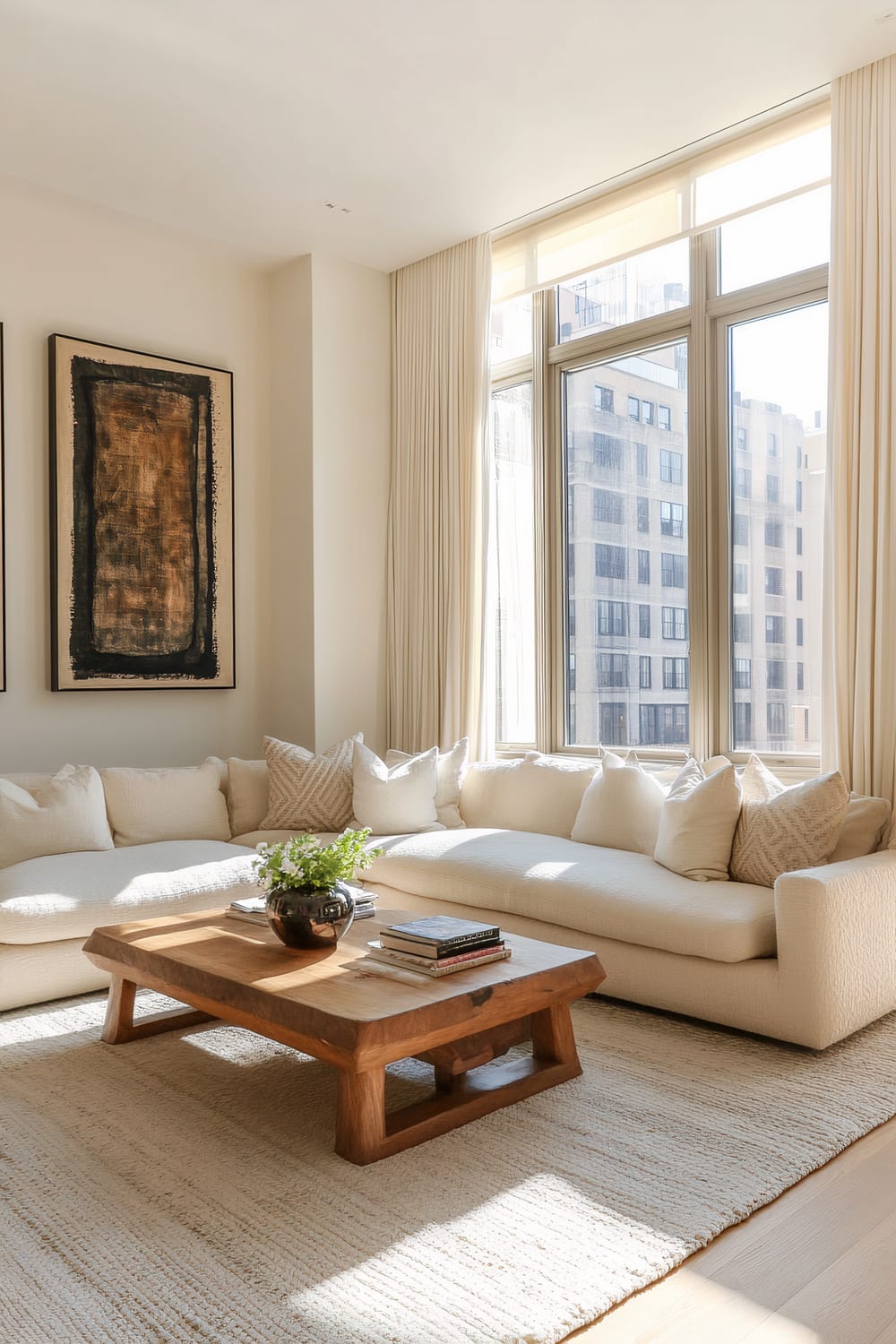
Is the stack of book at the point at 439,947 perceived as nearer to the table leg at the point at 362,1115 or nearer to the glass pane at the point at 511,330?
the table leg at the point at 362,1115

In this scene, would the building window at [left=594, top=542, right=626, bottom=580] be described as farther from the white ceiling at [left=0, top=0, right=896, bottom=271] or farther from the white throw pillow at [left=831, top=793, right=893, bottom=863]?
the white throw pillow at [left=831, top=793, right=893, bottom=863]

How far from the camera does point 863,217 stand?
3635 mm

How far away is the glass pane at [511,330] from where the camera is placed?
17.0 ft

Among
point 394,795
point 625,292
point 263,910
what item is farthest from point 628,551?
point 263,910

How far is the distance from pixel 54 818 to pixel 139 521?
1630mm

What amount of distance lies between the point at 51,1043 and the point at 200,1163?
3.26ft

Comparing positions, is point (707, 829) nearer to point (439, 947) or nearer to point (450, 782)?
point (439, 947)

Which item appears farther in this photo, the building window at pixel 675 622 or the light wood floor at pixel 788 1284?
the building window at pixel 675 622

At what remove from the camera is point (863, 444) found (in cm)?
360

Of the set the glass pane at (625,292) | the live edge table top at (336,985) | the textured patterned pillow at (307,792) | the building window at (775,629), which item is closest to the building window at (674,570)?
the building window at (775,629)

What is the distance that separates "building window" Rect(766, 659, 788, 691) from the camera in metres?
4.08

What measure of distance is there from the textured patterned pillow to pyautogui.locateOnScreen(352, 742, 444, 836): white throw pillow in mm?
96

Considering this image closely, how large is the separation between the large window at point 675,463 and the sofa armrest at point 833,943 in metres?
1.13

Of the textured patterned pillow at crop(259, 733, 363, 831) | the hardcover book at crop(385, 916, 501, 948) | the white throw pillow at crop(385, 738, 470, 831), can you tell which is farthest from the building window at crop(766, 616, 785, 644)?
the hardcover book at crop(385, 916, 501, 948)
